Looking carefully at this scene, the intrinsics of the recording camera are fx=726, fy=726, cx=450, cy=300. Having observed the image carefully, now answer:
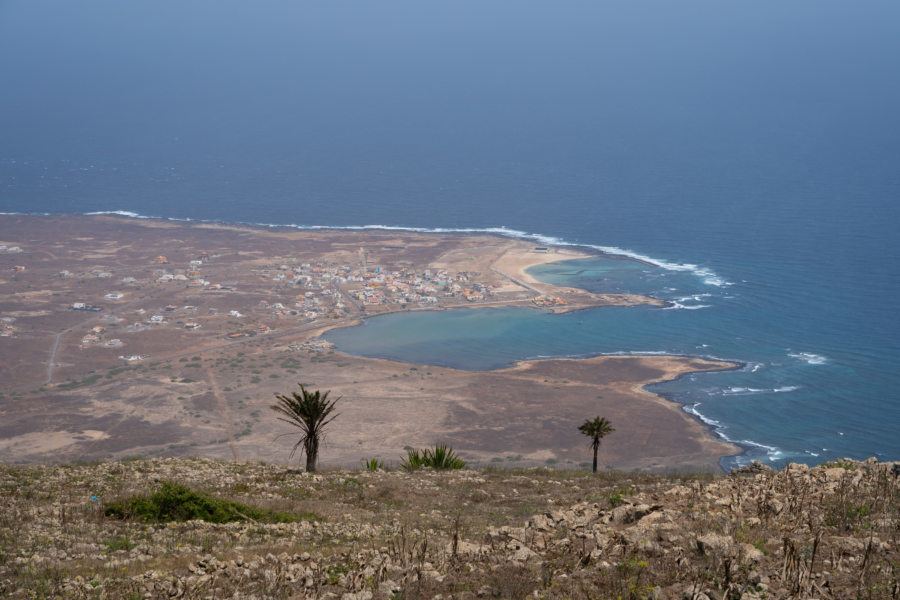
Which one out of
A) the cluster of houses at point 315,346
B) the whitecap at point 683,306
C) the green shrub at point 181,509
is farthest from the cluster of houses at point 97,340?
the whitecap at point 683,306

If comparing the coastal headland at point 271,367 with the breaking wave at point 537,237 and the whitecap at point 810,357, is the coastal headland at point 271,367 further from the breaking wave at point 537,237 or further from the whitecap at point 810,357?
the whitecap at point 810,357

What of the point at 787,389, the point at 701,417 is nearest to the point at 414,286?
the point at 701,417

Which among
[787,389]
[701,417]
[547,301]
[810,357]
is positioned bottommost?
A: [701,417]

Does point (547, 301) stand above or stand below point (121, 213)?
below

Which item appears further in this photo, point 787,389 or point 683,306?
point 683,306

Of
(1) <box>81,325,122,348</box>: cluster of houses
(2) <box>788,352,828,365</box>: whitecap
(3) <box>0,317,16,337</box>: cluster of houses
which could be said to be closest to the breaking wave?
(2) <box>788,352,828,365</box>: whitecap

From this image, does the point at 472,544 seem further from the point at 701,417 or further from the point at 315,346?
the point at 315,346

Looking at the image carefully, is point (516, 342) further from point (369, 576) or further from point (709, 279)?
point (369, 576)

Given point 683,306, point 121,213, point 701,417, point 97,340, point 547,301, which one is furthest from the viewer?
point 121,213
